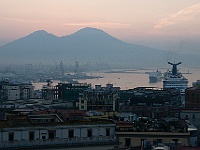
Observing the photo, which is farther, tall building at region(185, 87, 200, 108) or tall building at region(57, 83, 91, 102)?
tall building at region(57, 83, 91, 102)

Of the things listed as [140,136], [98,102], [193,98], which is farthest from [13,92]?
[140,136]

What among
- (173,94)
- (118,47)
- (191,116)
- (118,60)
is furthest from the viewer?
(118,47)

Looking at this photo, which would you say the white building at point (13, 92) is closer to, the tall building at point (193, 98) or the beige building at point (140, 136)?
the tall building at point (193, 98)

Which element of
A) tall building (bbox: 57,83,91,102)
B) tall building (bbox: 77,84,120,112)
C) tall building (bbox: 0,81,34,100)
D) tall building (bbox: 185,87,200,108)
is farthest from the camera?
tall building (bbox: 0,81,34,100)

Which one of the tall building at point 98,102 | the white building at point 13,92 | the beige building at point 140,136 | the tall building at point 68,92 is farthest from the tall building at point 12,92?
the beige building at point 140,136

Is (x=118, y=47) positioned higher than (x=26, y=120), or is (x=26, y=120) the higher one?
(x=118, y=47)

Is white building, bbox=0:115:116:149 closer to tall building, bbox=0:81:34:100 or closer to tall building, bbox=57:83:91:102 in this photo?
tall building, bbox=57:83:91:102

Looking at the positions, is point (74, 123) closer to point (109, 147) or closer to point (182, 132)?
point (109, 147)

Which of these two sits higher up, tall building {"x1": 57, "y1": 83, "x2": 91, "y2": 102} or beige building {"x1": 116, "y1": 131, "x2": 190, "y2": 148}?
tall building {"x1": 57, "y1": 83, "x2": 91, "y2": 102}

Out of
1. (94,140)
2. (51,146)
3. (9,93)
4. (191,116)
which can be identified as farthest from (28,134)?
(9,93)

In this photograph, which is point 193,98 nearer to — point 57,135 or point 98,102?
point 98,102

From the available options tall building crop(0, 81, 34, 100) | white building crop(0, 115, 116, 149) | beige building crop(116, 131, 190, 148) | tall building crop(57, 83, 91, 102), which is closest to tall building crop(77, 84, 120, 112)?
tall building crop(57, 83, 91, 102)
